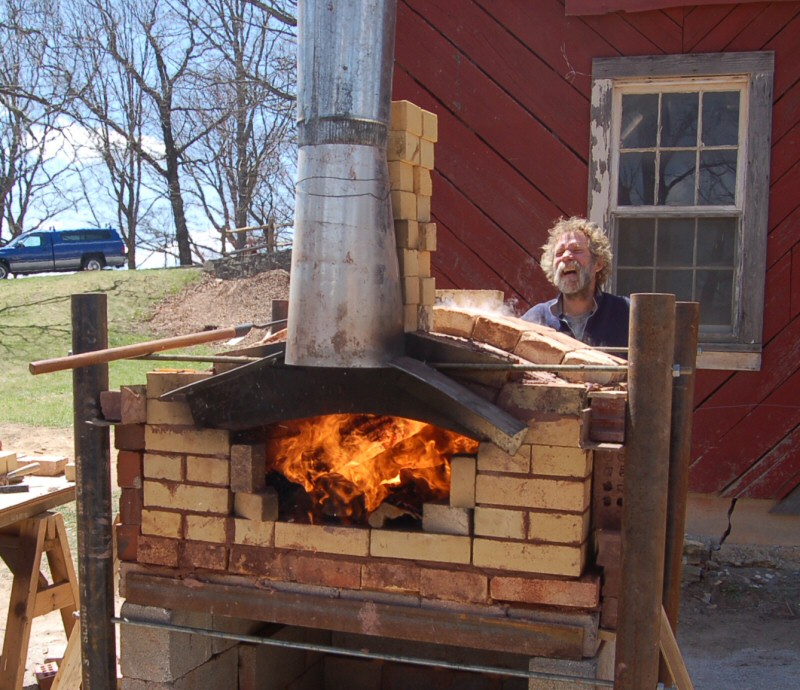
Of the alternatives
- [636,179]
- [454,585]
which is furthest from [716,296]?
[454,585]

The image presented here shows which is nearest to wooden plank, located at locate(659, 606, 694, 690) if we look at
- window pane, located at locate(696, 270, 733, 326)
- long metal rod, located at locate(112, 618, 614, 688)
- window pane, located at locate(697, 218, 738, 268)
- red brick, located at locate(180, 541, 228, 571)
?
long metal rod, located at locate(112, 618, 614, 688)

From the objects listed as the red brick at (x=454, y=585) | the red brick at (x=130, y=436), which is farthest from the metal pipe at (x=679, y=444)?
the red brick at (x=130, y=436)

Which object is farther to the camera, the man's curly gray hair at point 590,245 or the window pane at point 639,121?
the window pane at point 639,121

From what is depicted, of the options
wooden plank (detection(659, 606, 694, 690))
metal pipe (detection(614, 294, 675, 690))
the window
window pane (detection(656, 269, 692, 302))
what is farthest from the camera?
window pane (detection(656, 269, 692, 302))

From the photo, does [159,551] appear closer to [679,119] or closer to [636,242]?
→ [636,242]

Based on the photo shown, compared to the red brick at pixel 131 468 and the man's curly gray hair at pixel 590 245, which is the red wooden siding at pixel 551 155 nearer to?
the man's curly gray hair at pixel 590 245

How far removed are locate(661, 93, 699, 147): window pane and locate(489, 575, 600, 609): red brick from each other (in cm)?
348

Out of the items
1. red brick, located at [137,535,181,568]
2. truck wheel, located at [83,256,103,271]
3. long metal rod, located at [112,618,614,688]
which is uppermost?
truck wheel, located at [83,256,103,271]

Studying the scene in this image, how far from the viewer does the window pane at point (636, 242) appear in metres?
5.54

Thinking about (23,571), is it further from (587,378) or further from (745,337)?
(745,337)

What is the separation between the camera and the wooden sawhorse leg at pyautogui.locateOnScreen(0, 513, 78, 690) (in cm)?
417

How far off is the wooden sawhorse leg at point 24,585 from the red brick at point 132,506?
118cm

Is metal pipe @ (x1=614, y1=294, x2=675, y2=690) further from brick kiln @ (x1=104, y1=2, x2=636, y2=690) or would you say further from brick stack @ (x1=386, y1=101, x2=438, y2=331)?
brick stack @ (x1=386, y1=101, x2=438, y2=331)

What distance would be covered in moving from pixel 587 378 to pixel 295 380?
3.23 ft
